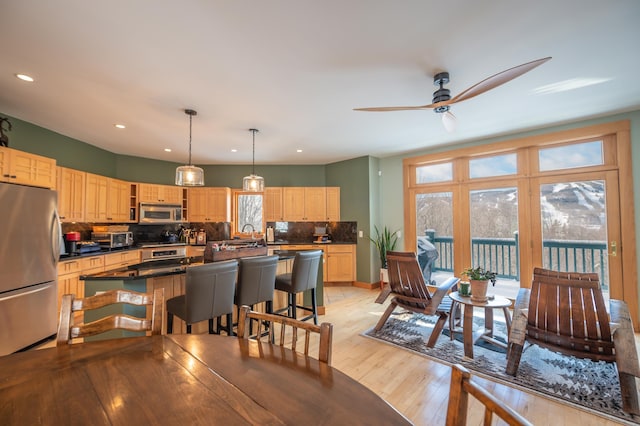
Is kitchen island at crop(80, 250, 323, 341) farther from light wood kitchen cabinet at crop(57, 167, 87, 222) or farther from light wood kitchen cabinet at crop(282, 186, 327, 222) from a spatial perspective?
light wood kitchen cabinet at crop(282, 186, 327, 222)

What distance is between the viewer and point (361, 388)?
88cm

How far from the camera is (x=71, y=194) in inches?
161

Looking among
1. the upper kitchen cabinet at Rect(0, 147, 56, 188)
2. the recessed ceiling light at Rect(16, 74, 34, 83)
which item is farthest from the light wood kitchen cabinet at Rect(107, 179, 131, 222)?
the recessed ceiling light at Rect(16, 74, 34, 83)

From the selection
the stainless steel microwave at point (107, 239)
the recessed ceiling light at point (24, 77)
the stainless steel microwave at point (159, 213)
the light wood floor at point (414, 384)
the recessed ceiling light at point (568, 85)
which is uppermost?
the recessed ceiling light at point (568, 85)

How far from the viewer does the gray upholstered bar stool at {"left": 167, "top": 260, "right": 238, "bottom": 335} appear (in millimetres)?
2113

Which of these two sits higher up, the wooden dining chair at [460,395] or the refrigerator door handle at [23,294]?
the wooden dining chair at [460,395]

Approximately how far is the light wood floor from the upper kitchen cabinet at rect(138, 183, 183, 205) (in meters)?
4.37

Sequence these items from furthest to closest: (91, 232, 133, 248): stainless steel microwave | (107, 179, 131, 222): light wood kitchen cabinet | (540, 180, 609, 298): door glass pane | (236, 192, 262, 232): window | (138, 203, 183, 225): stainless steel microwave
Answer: (236, 192, 262, 232): window, (138, 203, 183, 225): stainless steel microwave, (107, 179, 131, 222): light wood kitchen cabinet, (91, 232, 133, 248): stainless steel microwave, (540, 180, 609, 298): door glass pane

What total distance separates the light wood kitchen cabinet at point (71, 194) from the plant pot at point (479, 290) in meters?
5.47

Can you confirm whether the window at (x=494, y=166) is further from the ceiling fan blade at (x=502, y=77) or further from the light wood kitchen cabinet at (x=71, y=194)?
the light wood kitchen cabinet at (x=71, y=194)

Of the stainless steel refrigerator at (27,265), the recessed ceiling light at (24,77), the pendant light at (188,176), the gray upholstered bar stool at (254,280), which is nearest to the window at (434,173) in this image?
the gray upholstered bar stool at (254,280)

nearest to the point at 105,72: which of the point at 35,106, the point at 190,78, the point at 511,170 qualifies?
the point at 190,78

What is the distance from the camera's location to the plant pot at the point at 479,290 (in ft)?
9.25

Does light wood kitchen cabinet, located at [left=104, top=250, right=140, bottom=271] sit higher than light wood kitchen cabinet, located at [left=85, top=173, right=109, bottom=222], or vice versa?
light wood kitchen cabinet, located at [left=85, top=173, right=109, bottom=222]
